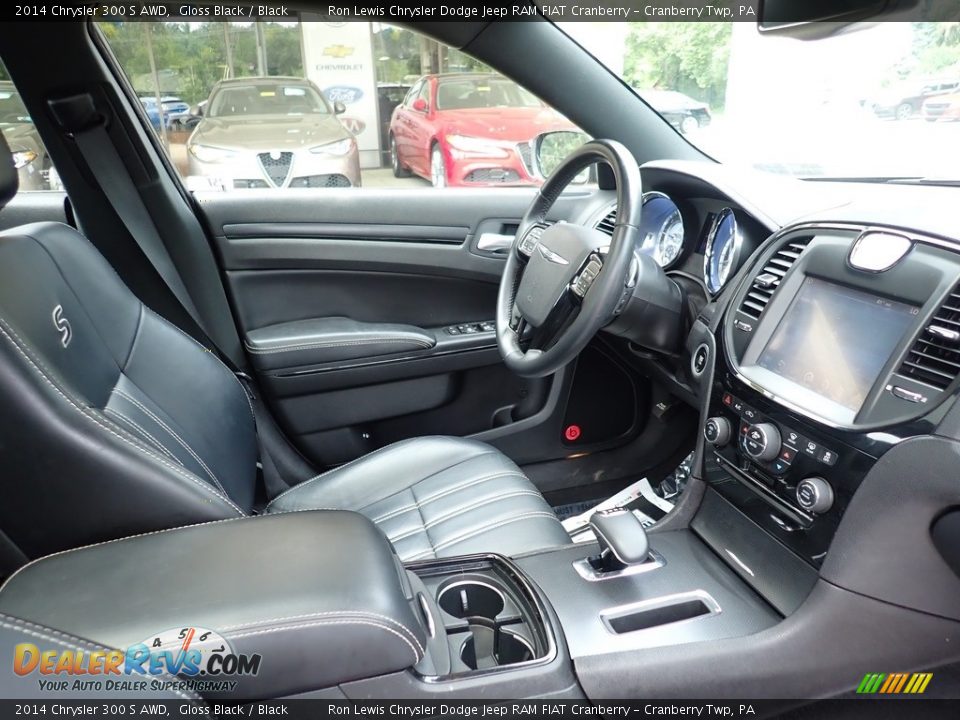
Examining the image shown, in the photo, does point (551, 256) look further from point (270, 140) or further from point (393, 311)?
point (270, 140)

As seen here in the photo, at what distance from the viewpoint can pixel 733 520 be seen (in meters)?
1.29

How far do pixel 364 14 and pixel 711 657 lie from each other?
1559 mm

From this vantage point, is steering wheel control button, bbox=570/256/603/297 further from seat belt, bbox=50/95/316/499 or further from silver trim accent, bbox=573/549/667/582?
seat belt, bbox=50/95/316/499

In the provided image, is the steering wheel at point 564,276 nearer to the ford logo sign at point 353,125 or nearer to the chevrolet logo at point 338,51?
the chevrolet logo at point 338,51

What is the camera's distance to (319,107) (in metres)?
3.20

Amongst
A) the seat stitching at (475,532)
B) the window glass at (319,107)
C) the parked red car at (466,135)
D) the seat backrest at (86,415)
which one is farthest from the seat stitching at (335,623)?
the parked red car at (466,135)

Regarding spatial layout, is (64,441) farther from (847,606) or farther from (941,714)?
(941,714)

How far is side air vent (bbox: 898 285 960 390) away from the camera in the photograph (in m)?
0.94

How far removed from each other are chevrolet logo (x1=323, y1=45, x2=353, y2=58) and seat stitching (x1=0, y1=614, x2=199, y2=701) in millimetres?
2335

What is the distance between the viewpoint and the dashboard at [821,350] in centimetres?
98

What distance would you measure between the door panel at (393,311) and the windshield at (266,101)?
33.2 inches

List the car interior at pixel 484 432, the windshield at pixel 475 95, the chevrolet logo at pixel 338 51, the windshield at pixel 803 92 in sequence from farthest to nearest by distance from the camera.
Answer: the chevrolet logo at pixel 338 51, the windshield at pixel 475 95, the windshield at pixel 803 92, the car interior at pixel 484 432

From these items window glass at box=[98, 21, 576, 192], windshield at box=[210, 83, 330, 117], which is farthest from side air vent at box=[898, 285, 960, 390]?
windshield at box=[210, 83, 330, 117]

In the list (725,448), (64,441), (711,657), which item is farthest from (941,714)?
(64,441)
